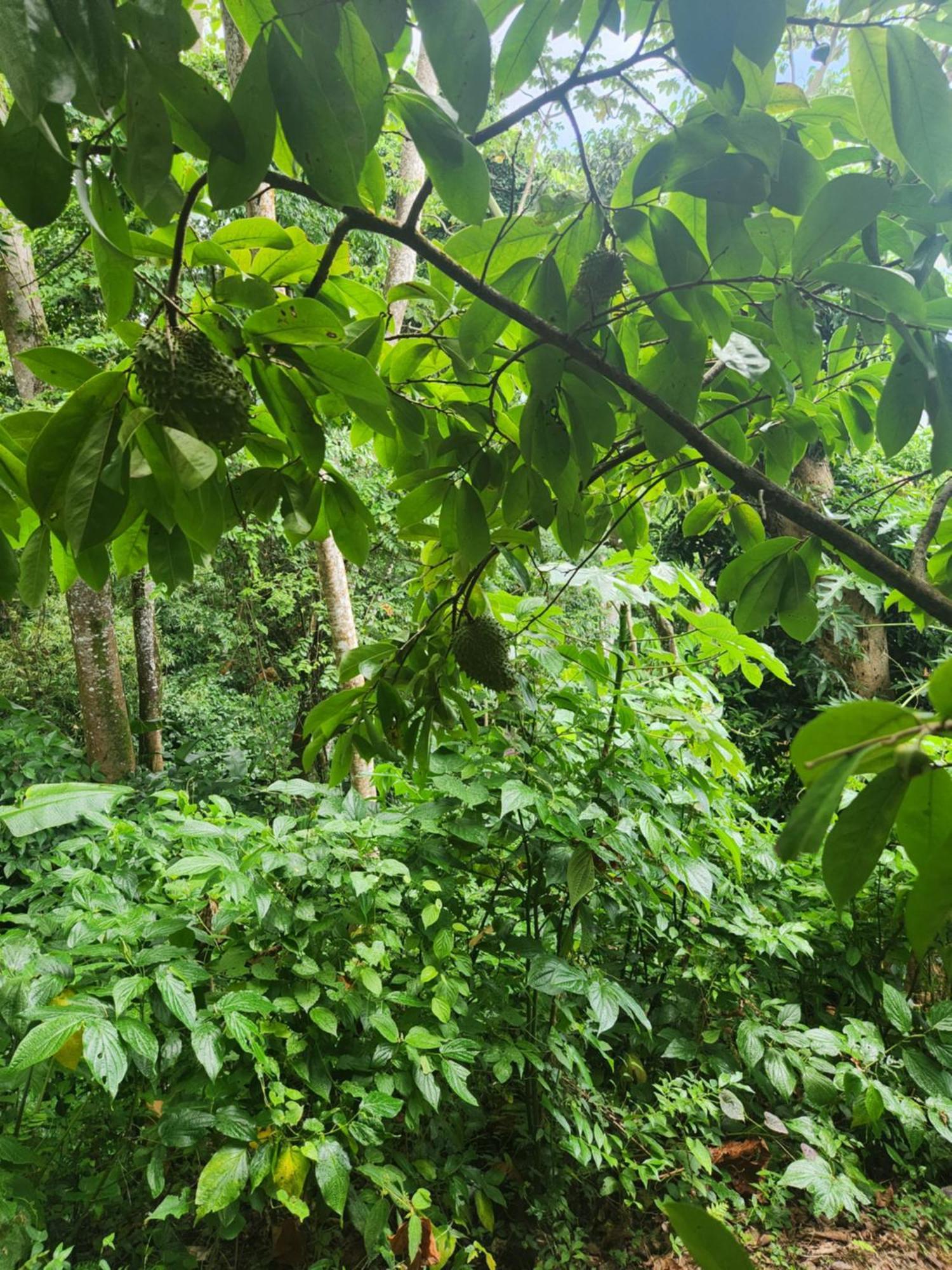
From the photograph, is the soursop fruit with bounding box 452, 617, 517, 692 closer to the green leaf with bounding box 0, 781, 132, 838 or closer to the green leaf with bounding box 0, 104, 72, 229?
the green leaf with bounding box 0, 781, 132, 838

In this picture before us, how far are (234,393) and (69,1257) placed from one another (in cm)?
136

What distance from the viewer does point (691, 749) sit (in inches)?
57.1

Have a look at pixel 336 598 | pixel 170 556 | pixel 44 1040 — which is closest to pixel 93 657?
pixel 336 598

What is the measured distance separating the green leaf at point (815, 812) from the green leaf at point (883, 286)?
0.35 meters

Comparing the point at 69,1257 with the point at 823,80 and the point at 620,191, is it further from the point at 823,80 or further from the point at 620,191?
the point at 823,80

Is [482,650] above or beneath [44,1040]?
above

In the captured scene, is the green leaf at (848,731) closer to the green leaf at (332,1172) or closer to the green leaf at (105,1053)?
the green leaf at (105,1053)

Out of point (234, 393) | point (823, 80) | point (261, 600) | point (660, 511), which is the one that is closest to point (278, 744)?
point (261, 600)

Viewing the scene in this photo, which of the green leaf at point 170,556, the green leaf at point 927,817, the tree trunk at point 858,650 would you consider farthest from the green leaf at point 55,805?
the tree trunk at point 858,650

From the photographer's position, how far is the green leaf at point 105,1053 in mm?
825

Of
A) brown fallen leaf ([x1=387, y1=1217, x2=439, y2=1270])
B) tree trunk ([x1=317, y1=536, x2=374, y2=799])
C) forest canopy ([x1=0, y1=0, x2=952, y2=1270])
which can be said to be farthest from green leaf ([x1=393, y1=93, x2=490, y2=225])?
tree trunk ([x1=317, y1=536, x2=374, y2=799])

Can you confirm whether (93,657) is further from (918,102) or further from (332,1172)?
(918,102)

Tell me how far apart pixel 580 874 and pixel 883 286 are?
3.11ft

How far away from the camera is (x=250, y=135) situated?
0.35 m
